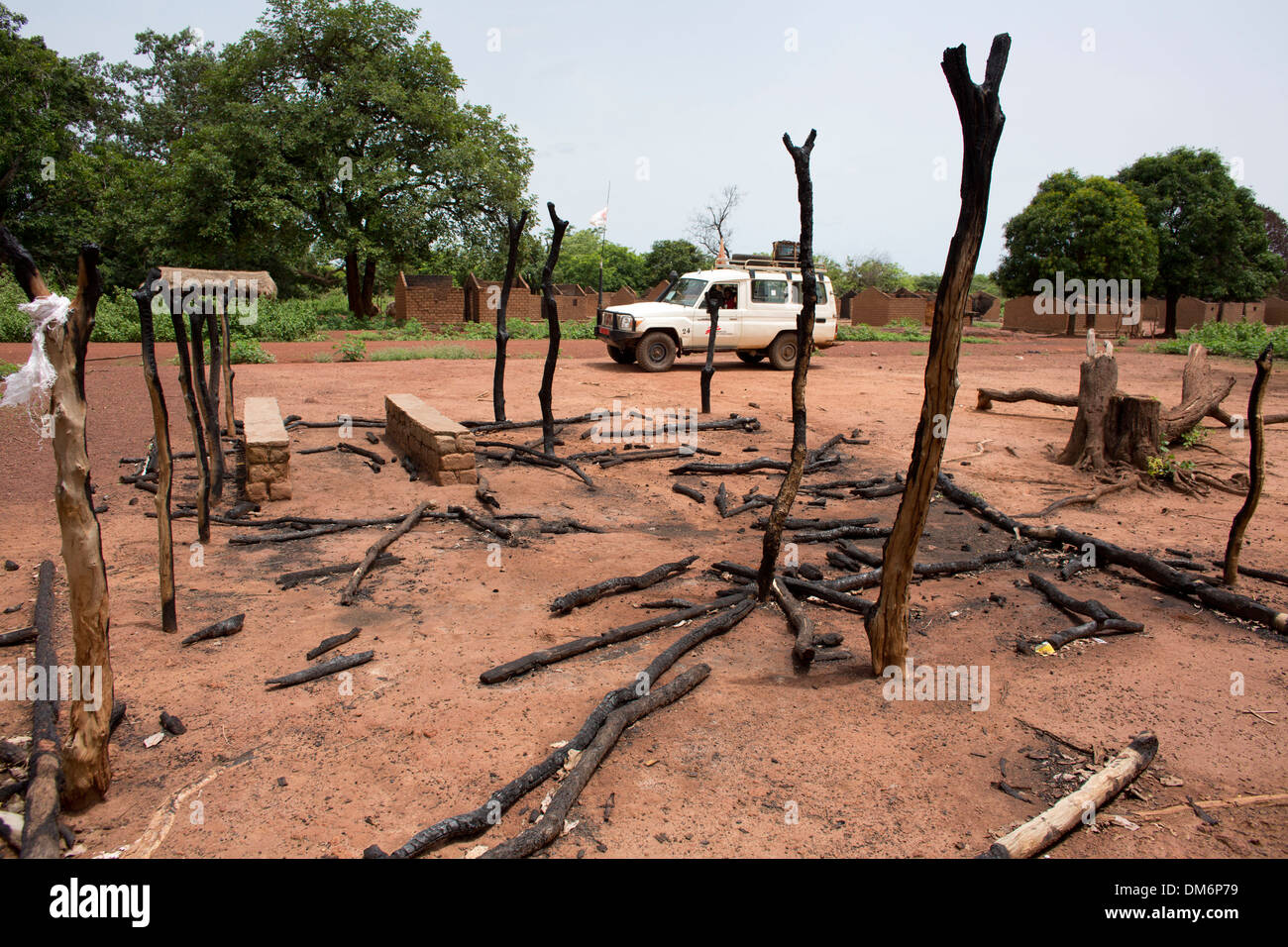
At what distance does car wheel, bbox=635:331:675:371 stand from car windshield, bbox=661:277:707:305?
1.21m

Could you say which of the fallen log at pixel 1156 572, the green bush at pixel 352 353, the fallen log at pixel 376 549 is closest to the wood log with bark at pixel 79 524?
the fallen log at pixel 376 549

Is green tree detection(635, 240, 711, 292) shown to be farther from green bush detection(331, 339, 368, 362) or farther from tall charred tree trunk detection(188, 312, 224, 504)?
tall charred tree trunk detection(188, 312, 224, 504)

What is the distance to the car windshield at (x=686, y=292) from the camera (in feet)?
59.4

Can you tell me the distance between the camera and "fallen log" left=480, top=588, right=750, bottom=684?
4.70 m

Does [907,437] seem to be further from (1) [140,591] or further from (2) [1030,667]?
(1) [140,591]

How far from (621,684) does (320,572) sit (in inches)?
114

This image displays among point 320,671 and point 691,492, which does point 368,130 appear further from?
point 320,671

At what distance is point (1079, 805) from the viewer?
11.2 feet

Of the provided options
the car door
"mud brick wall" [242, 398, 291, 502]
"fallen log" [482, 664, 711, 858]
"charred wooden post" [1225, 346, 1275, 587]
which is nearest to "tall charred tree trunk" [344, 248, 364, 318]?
the car door

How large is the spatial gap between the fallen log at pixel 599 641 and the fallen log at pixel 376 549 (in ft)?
5.43

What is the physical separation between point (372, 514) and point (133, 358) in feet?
44.5

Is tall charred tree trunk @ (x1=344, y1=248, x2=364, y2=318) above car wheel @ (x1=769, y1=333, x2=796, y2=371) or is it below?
above

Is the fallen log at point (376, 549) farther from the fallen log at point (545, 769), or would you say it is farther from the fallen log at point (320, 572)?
the fallen log at point (545, 769)

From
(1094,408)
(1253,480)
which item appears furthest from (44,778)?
(1094,408)
